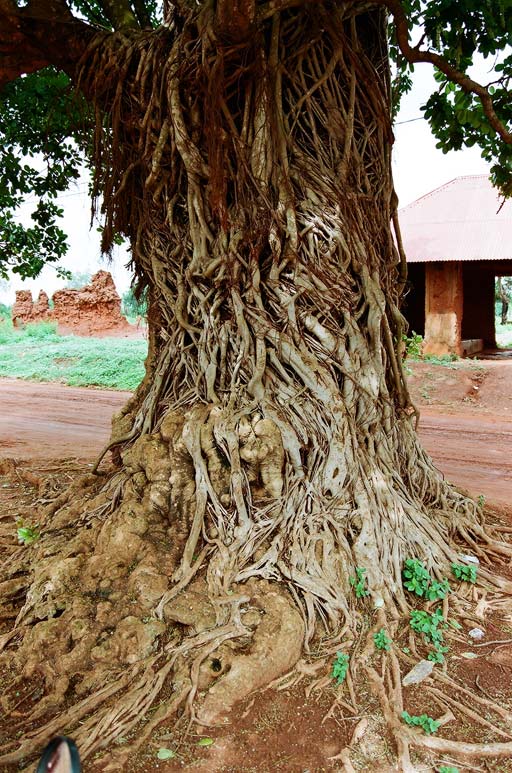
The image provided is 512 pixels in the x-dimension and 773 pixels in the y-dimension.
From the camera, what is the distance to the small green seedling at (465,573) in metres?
2.99

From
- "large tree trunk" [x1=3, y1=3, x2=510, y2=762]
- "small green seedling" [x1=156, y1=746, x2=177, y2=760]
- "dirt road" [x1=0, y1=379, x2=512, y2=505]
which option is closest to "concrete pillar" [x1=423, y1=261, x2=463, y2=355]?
"dirt road" [x1=0, y1=379, x2=512, y2=505]

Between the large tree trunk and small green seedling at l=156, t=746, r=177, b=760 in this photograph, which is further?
the large tree trunk

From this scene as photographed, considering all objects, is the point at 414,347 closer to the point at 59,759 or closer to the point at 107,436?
the point at 107,436

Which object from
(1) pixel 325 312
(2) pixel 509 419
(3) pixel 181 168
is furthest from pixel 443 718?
(2) pixel 509 419

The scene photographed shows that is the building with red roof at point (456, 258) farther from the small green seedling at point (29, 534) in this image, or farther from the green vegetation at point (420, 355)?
the small green seedling at point (29, 534)

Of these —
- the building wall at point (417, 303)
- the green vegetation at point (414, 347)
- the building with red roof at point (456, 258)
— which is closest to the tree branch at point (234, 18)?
the building with red roof at point (456, 258)

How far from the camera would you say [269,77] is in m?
3.05

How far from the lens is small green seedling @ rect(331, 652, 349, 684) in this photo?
7.22 ft

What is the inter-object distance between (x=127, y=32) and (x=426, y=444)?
17.1 ft

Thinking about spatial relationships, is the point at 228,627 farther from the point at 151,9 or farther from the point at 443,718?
the point at 151,9

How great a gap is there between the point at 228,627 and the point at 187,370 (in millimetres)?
1490

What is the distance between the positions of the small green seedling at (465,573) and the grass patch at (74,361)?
10.6m

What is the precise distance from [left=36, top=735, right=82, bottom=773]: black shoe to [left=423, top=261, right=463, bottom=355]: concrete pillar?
40.1 ft

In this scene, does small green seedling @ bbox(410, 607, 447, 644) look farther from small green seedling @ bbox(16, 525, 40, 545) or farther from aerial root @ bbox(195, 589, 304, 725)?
small green seedling @ bbox(16, 525, 40, 545)
